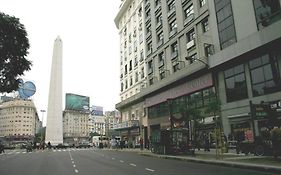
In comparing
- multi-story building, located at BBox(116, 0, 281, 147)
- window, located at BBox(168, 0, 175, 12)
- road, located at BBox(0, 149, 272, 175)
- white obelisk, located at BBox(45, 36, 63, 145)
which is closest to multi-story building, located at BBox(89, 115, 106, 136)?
white obelisk, located at BBox(45, 36, 63, 145)

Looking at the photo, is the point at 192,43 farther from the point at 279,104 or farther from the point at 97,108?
the point at 97,108

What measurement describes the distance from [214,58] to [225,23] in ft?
→ 11.5

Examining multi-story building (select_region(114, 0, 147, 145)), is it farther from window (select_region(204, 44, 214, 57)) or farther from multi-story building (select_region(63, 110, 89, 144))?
multi-story building (select_region(63, 110, 89, 144))

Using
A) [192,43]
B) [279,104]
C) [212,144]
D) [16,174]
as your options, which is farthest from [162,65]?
[16,174]

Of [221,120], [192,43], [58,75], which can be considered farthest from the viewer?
[58,75]

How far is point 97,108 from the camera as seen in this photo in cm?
11362

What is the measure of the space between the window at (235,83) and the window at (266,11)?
413 cm

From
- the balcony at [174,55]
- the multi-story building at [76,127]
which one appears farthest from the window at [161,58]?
the multi-story building at [76,127]

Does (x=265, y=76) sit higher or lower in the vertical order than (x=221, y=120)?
higher

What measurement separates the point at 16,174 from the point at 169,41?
30093 mm

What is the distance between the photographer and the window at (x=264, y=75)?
2356 cm

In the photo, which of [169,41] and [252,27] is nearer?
[252,27]

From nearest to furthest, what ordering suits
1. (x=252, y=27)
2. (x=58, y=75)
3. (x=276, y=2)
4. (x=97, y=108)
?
(x=276, y=2)
(x=252, y=27)
(x=58, y=75)
(x=97, y=108)

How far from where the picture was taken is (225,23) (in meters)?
29.6
